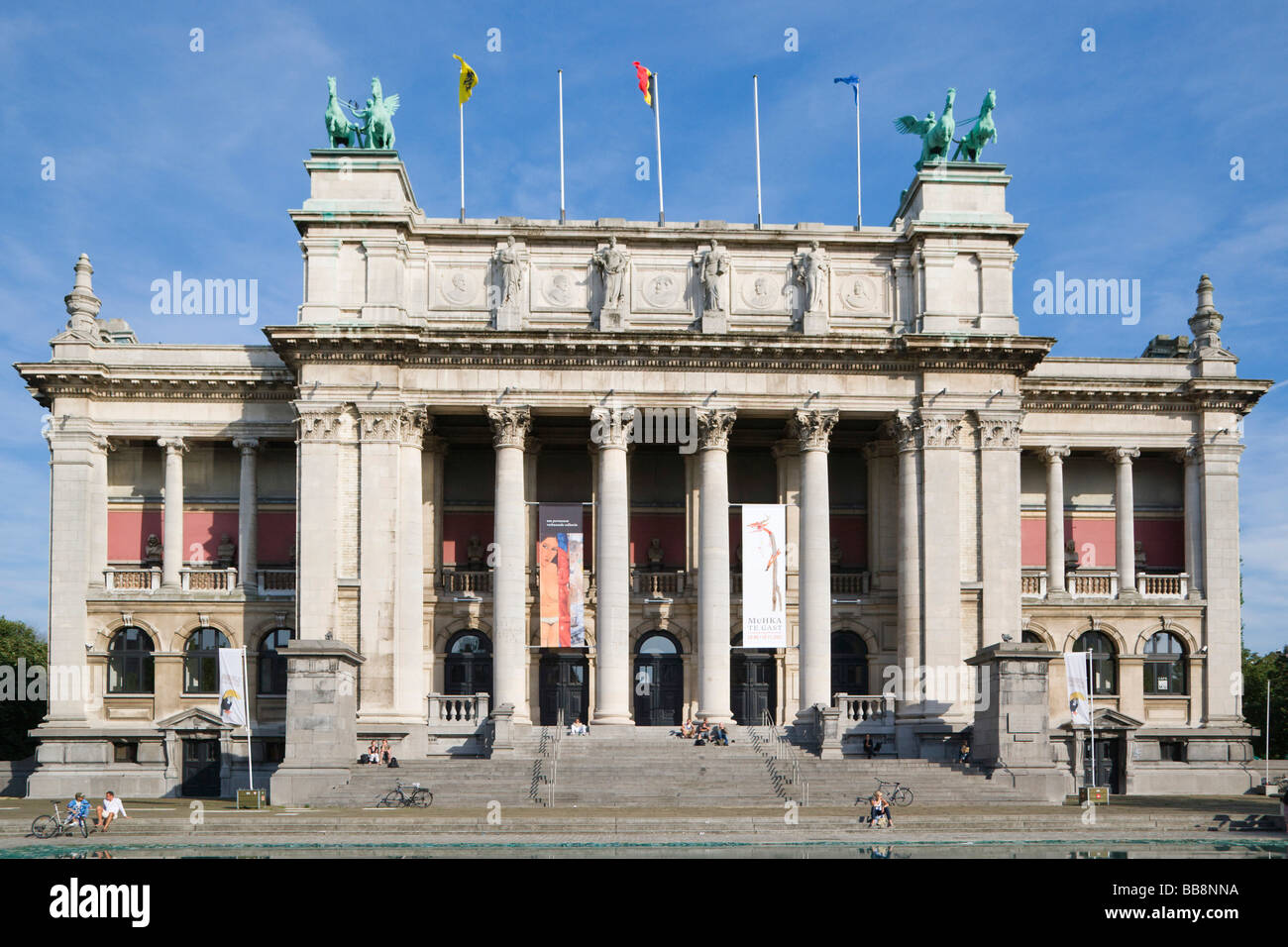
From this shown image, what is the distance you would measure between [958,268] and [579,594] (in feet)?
70.8

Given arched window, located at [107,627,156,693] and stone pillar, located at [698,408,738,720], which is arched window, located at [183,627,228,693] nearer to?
arched window, located at [107,627,156,693]

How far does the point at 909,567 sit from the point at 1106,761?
42.1 ft

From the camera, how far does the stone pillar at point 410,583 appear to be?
5734 centimetres

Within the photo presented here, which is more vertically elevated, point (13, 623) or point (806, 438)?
point (806, 438)

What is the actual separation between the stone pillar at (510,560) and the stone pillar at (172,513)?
15408 millimetres

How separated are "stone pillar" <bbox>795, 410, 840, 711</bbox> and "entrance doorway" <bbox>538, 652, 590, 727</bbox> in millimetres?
10296

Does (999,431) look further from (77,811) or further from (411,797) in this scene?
(77,811)

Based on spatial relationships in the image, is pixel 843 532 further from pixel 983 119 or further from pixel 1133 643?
pixel 983 119

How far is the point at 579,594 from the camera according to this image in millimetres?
59000

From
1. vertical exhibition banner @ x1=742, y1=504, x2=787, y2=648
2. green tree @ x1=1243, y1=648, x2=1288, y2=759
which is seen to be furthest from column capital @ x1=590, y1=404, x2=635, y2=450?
green tree @ x1=1243, y1=648, x2=1288, y2=759

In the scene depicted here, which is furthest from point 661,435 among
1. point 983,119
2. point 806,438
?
point 983,119

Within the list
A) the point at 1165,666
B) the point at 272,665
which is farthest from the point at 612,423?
the point at 1165,666

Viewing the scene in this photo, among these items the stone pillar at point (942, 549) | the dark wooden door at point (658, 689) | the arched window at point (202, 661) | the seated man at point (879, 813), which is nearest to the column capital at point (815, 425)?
the stone pillar at point (942, 549)

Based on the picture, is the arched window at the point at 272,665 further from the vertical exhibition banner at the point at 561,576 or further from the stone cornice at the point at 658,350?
the stone cornice at the point at 658,350
